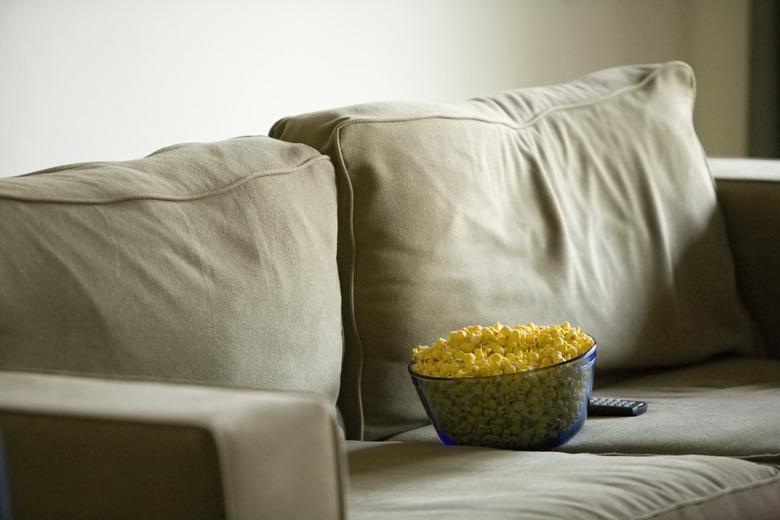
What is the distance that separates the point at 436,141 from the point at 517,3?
1.31m

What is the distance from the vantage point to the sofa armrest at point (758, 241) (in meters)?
1.93

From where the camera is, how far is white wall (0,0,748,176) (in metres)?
1.82

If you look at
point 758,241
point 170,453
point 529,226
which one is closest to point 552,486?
point 170,453

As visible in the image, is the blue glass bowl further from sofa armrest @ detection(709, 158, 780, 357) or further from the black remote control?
sofa armrest @ detection(709, 158, 780, 357)

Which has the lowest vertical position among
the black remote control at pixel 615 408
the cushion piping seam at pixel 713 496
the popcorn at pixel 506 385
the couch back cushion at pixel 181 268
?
the black remote control at pixel 615 408

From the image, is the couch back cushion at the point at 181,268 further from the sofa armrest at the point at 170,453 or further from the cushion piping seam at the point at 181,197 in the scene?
the sofa armrest at the point at 170,453

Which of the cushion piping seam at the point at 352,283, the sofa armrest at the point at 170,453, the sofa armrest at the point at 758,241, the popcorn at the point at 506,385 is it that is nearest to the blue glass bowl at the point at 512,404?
the popcorn at the point at 506,385

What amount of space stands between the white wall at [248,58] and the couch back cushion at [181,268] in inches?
19.5

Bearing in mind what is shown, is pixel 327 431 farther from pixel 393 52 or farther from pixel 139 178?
pixel 393 52

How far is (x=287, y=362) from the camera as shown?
1.36 m

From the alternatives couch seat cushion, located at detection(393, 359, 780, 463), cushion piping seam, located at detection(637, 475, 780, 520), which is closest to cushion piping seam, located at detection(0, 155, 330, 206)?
couch seat cushion, located at detection(393, 359, 780, 463)

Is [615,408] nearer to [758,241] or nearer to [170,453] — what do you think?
[758,241]

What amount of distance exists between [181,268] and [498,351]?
397 mm

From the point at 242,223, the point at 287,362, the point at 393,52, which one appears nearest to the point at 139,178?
the point at 242,223
